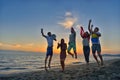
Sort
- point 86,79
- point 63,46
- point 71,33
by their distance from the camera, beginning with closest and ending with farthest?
point 86,79 → point 63,46 → point 71,33

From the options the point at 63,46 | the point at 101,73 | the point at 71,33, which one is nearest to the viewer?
the point at 101,73

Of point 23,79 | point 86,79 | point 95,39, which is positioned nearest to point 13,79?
point 23,79

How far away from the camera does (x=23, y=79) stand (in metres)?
16.9

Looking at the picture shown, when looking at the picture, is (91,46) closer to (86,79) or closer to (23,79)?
(86,79)

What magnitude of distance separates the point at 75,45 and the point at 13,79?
5.37 meters

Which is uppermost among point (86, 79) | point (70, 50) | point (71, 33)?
point (71, 33)

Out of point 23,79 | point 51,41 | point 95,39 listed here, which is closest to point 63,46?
point 51,41

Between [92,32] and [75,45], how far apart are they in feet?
6.55

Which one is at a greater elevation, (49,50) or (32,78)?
(49,50)

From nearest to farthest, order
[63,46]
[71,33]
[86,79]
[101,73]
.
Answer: [86,79], [101,73], [63,46], [71,33]

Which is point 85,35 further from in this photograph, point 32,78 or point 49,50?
point 32,78

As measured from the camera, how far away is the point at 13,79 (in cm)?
1730

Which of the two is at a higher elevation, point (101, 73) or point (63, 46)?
point (63, 46)

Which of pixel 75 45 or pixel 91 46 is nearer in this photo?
pixel 91 46
